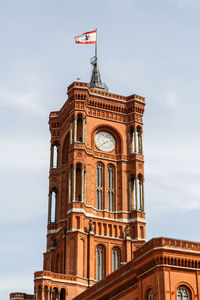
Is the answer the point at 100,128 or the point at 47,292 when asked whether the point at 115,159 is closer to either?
Answer: the point at 100,128

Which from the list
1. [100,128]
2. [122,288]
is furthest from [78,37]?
[122,288]

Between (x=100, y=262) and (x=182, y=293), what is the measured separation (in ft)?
97.1

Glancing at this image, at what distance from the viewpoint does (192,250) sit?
171 ft

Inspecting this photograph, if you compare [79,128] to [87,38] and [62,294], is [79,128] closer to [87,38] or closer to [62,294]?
[87,38]

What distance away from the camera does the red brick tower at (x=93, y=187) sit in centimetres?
7788

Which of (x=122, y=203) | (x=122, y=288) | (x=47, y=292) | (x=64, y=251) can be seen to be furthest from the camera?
(x=122, y=203)

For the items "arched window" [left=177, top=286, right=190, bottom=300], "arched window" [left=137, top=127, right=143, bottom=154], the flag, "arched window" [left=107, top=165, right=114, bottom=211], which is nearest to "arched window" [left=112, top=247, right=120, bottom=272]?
"arched window" [left=107, top=165, right=114, bottom=211]

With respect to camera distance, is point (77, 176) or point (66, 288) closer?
point (66, 288)

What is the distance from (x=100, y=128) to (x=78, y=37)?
1435 centimetres

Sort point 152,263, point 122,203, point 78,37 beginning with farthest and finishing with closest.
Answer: point 78,37 < point 122,203 < point 152,263

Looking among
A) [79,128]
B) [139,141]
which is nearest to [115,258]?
[139,141]

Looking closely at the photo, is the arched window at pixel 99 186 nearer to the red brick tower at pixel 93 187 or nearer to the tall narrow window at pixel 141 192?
the red brick tower at pixel 93 187

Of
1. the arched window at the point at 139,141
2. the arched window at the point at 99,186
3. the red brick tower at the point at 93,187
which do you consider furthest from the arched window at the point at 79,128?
the arched window at the point at 139,141

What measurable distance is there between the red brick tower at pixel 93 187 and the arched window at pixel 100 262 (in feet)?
0.43
